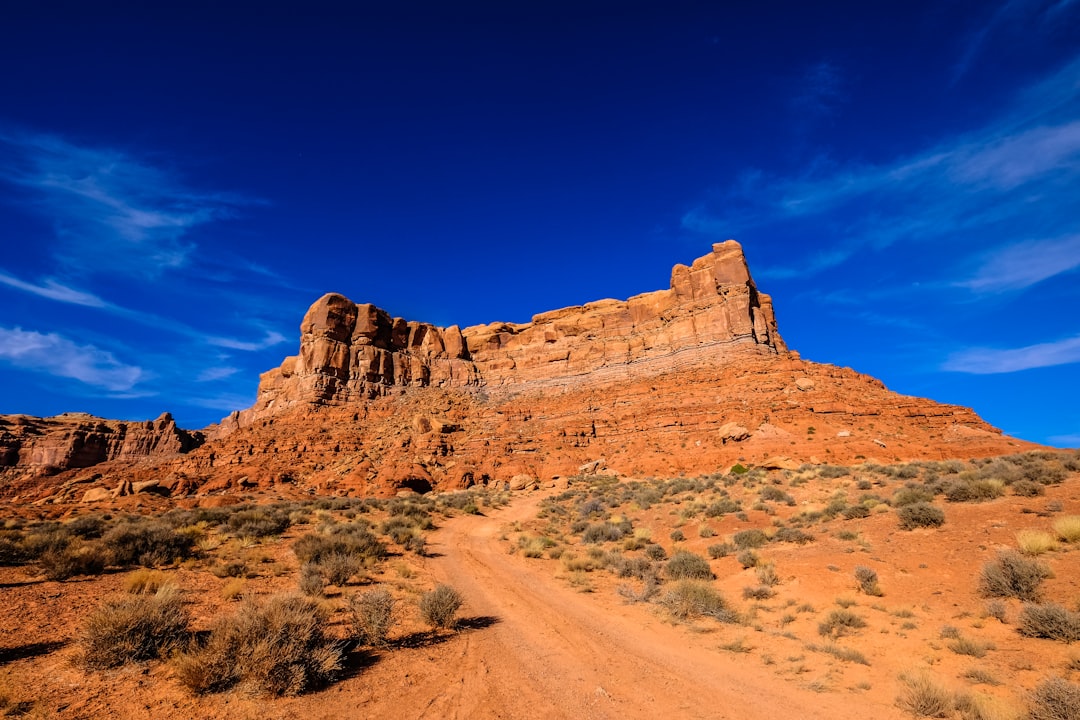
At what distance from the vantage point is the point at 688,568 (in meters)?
11.4

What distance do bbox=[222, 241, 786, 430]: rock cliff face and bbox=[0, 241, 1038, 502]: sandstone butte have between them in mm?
294

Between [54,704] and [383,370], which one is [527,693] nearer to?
[54,704]

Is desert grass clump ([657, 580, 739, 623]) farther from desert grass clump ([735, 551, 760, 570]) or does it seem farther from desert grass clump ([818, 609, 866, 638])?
desert grass clump ([735, 551, 760, 570])

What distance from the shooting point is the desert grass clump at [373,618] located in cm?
673

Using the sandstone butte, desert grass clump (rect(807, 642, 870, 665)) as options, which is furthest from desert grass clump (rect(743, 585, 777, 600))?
the sandstone butte

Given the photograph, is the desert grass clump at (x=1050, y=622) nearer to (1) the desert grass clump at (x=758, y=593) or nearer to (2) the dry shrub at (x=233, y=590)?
(1) the desert grass clump at (x=758, y=593)

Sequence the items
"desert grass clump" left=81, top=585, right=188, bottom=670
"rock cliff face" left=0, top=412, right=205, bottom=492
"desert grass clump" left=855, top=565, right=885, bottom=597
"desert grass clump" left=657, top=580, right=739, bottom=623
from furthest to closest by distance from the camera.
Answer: "rock cliff face" left=0, top=412, right=205, bottom=492, "desert grass clump" left=855, top=565, right=885, bottom=597, "desert grass clump" left=657, top=580, right=739, bottom=623, "desert grass clump" left=81, top=585, right=188, bottom=670

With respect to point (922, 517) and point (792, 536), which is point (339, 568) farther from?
point (922, 517)

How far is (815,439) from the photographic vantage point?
112ft

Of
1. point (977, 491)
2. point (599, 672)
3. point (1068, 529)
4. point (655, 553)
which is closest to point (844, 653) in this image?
point (599, 672)

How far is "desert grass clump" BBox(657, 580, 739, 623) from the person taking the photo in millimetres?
8781

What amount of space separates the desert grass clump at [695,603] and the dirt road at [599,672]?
51 centimetres

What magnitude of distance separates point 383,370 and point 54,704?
7344cm

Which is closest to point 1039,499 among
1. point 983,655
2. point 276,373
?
point 983,655
